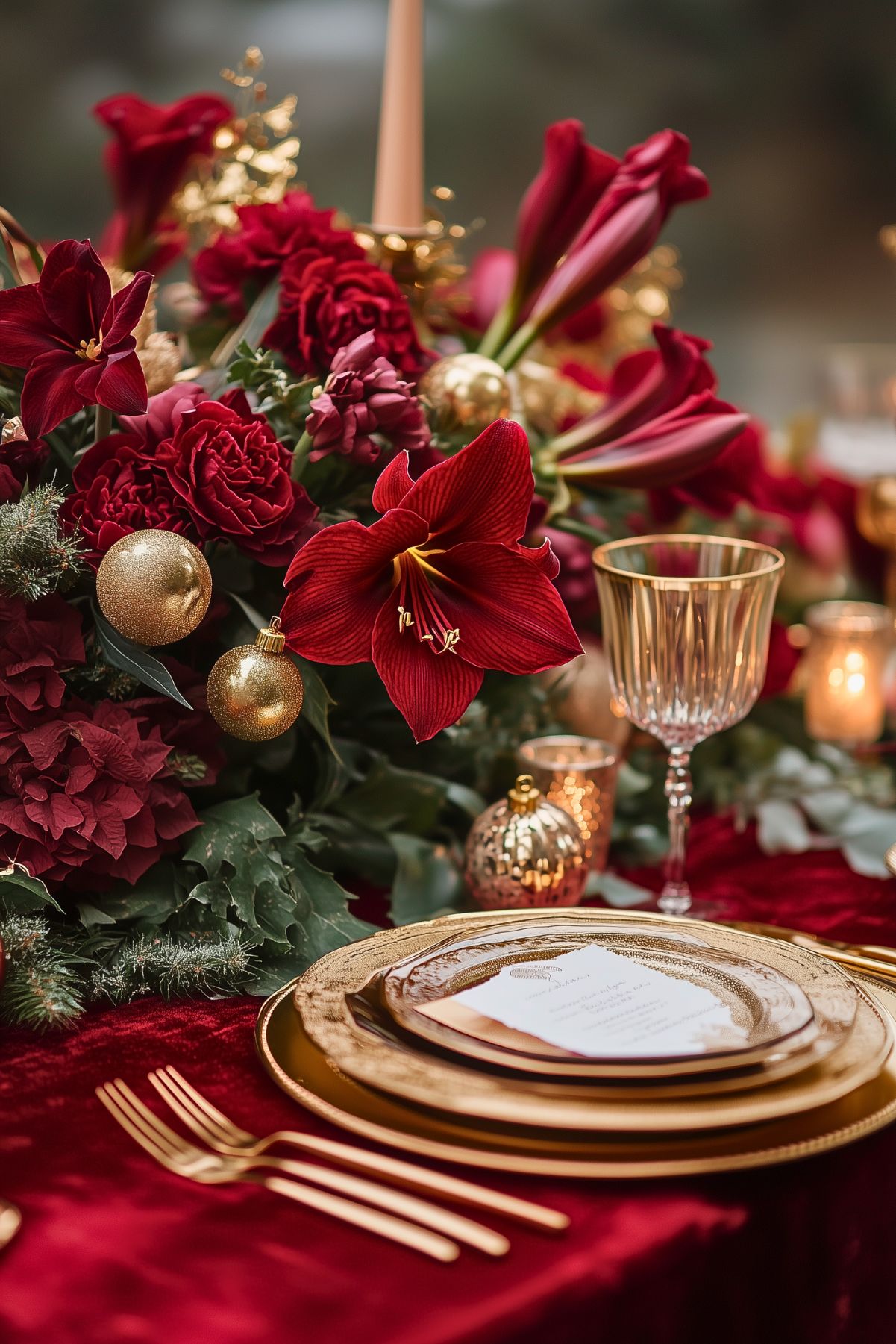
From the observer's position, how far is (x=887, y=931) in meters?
0.72

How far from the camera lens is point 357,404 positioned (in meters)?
0.66

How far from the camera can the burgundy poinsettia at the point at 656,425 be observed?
30.6 inches

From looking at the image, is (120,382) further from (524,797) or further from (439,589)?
(524,797)

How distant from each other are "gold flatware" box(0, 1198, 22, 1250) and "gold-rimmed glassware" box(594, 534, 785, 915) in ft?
1.34

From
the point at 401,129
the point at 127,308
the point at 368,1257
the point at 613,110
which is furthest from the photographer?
the point at 613,110

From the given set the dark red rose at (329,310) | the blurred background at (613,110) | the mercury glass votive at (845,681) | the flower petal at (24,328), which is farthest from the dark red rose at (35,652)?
the blurred background at (613,110)

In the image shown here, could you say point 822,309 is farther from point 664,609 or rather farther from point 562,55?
point 664,609

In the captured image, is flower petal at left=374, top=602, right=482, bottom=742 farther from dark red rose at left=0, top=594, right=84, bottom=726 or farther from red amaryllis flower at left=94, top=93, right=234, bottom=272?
red amaryllis flower at left=94, top=93, right=234, bottom=272

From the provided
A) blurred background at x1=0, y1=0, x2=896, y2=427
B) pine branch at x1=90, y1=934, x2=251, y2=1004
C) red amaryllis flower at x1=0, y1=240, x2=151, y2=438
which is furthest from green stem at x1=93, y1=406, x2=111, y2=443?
blurred background at x1=0, y1=0, x2=896, y2=427

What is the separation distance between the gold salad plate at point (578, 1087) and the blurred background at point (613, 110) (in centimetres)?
132

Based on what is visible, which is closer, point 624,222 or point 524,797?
point 524,797

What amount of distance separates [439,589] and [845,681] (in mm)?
483

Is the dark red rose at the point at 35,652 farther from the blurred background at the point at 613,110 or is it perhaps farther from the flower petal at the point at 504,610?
the blurred background at the point at 613,110

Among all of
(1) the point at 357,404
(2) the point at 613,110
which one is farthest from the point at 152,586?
(2) the point at 613,110
